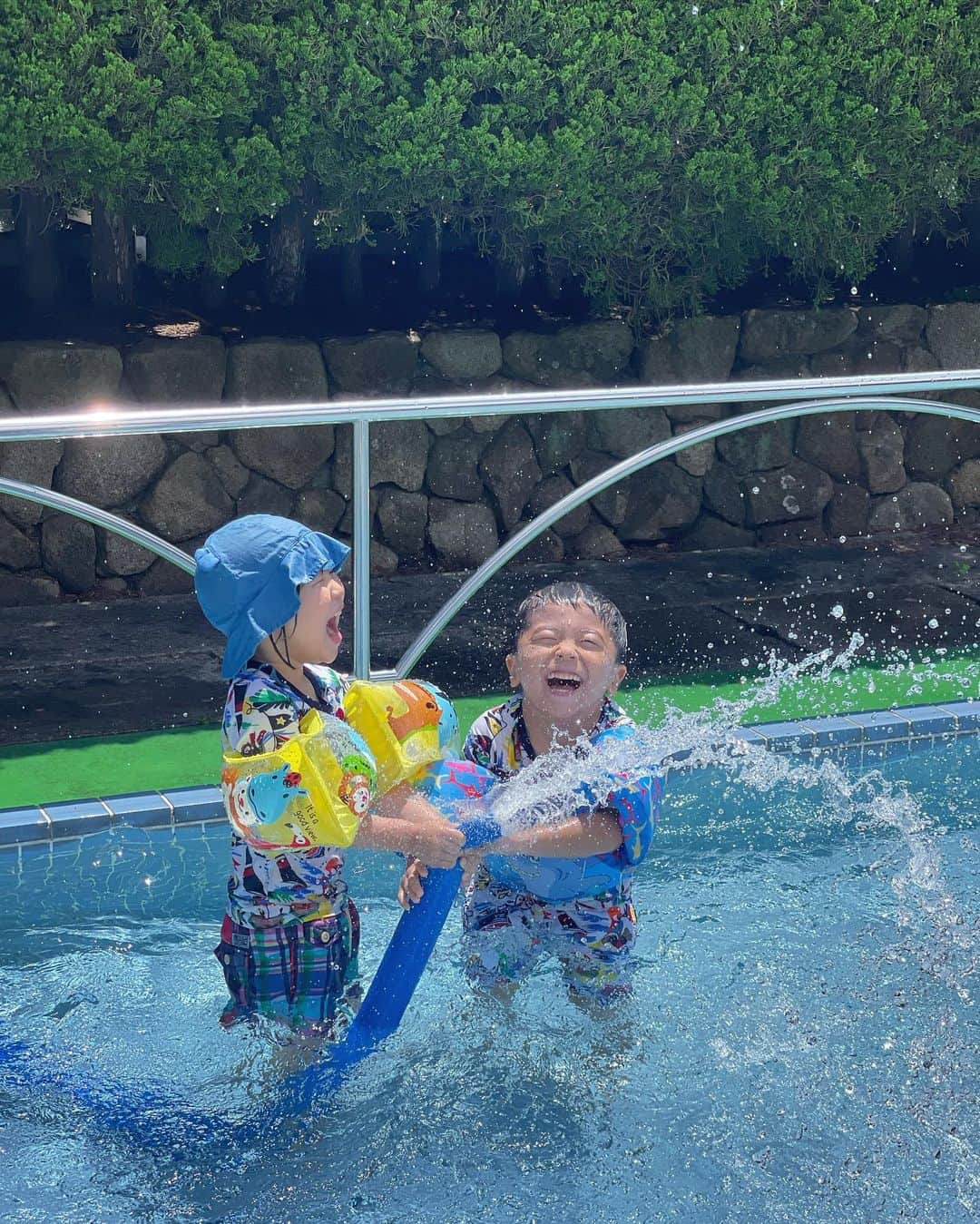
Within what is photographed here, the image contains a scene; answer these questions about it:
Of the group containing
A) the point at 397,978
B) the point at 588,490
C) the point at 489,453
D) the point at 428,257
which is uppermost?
the point at 428,257

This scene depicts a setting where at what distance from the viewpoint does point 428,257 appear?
27.7 ft

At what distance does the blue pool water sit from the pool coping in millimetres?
52

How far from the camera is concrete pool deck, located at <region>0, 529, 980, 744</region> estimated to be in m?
5.76

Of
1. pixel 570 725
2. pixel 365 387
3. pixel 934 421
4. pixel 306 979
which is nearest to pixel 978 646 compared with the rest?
pixel 934 421

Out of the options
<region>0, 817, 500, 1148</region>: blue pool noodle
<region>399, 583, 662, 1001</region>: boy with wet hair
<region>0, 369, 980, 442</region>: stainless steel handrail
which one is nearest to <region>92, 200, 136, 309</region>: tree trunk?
<region>0, 369, 980, 442</region>: stainless steel handrail

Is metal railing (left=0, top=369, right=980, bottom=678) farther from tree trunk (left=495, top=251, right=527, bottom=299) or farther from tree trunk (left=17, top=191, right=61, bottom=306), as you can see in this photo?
tree trunk (left=495, top=251, right=527, bottom=299)

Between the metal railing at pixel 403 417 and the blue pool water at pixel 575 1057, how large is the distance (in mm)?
836

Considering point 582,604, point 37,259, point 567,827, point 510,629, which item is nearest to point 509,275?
point 37,259

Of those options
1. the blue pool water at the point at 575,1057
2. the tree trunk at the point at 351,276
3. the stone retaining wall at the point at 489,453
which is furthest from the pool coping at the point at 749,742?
the tree trunk at the point at 351,276

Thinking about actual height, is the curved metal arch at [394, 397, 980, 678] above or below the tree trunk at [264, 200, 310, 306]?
below

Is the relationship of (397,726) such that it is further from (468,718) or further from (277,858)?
(468,718)

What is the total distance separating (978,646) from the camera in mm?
6363

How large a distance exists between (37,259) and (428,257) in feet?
6.49

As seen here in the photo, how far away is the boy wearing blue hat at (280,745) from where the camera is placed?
2.84m
